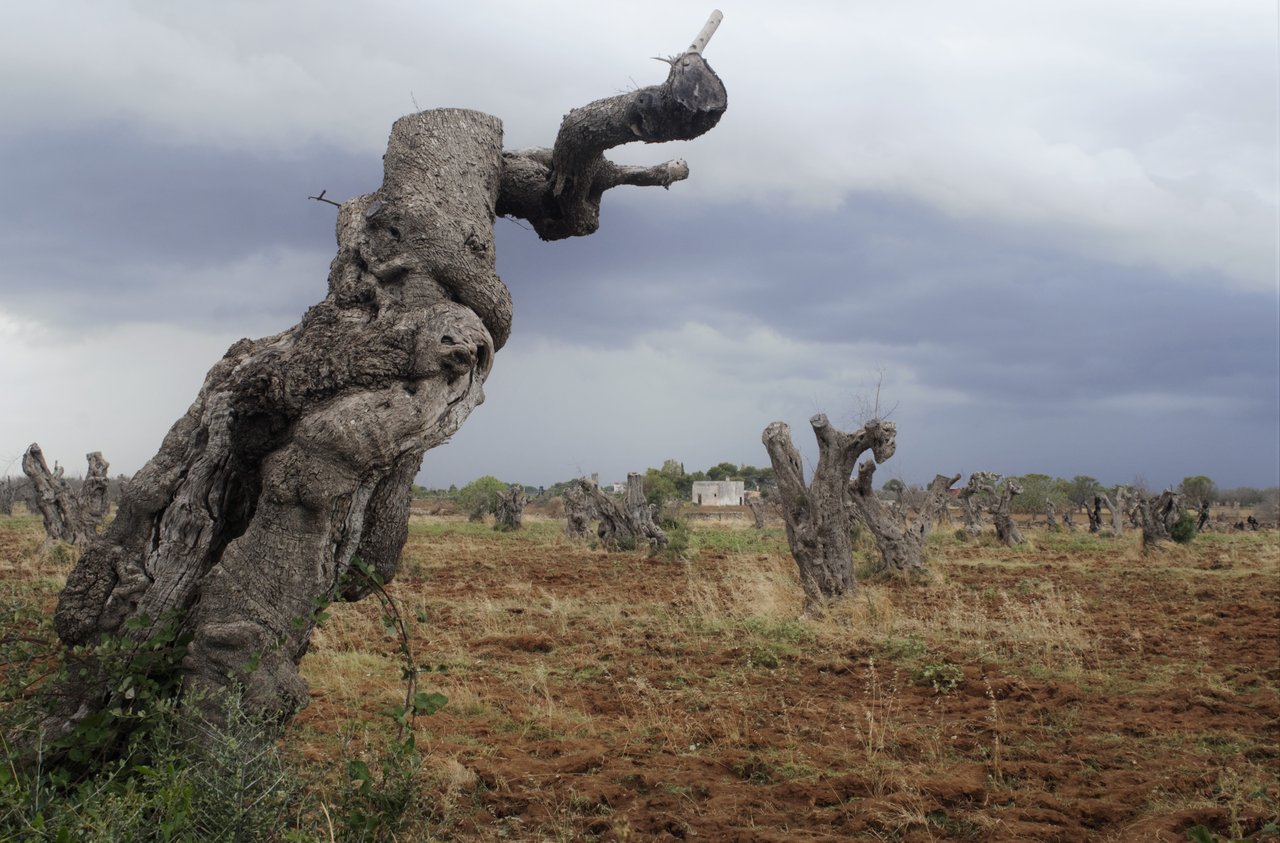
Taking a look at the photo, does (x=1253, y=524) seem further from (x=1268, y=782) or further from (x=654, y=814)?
(x=654, y=814)

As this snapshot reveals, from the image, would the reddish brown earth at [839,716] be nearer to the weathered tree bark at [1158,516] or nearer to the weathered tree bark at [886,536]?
the weathered tree bark at [886,536]

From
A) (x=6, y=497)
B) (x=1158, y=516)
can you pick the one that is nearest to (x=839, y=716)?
(x=1158, y=516)

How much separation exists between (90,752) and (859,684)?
5339 millimetres

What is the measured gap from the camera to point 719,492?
7438 centimetres

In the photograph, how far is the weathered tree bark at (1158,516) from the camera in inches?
818

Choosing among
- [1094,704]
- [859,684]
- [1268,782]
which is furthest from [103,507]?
[1268,782]

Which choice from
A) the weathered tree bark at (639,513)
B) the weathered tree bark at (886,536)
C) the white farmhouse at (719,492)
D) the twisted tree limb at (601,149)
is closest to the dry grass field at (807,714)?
the weathered tree bark at (886,536)

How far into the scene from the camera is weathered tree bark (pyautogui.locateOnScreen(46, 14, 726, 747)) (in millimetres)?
4172

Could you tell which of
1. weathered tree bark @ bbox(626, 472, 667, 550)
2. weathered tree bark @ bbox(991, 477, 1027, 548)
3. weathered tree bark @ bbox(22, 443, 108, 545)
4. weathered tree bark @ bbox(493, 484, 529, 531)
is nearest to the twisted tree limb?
weathered tree bark @ bbox(626, 472, 667, 550)

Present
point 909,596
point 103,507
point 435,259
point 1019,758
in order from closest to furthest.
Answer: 1. point 435,259
2. point 1019,758
3. point 909,596
4. point 103,507

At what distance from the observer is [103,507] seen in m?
19.8

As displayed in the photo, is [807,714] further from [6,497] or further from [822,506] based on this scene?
[6,497]

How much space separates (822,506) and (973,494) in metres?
16.5

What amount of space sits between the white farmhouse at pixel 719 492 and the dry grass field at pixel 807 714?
60.7 metres
